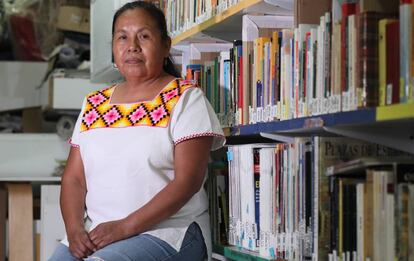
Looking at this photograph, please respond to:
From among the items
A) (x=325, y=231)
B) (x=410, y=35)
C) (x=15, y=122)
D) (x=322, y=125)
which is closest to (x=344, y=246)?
(x=325, y=231)

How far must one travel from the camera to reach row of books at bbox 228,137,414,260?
158 cm

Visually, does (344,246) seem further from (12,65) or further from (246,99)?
(12,65)

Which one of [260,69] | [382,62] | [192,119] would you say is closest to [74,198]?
[192,119]

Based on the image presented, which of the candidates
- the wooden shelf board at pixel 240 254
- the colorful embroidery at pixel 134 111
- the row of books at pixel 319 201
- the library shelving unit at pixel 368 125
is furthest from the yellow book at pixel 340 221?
the colorful embroidery at pixel 134 111

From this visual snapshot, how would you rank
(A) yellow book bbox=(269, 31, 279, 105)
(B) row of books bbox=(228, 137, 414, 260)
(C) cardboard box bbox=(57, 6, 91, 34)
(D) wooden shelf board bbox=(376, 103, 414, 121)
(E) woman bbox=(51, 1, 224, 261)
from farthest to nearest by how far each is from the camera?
(C) cardboard box bbox=(57, 6, 91, 34) → (A) yellow book bbox=(269, 31, 279, 105) → (E) woman bbox=(51, 1, 224, 261) → (B) row of books bbox=(228, 137, 414, 260) → (D) wooden shelf board bbox=(376, 103, 414, 121)

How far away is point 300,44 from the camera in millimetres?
1991

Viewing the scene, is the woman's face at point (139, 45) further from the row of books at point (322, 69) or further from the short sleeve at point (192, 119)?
the row of books at point (322, 69)

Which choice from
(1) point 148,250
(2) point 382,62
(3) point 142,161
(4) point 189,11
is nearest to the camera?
(2) point 382,62

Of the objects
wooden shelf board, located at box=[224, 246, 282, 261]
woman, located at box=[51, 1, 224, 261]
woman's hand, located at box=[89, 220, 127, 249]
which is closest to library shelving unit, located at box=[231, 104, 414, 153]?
woman, located at box=[51, 1, 224, 261]

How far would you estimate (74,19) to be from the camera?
448cm

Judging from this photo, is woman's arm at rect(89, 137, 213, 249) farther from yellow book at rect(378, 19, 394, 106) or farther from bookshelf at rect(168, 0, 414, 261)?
Result: yellow book at rect(378, 19, 394, 106)

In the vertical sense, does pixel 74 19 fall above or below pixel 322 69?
above

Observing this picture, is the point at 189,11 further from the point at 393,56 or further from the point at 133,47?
the point at 393,56

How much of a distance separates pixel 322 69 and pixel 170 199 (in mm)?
520
